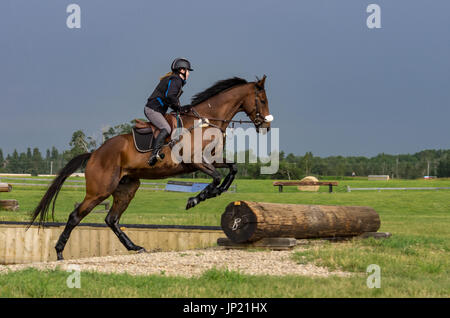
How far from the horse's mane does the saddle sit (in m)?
0.62

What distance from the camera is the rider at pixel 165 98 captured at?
30.8 feet

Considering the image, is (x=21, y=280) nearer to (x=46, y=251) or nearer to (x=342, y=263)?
(x=342, y=263)

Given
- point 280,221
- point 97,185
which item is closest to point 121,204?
point 97,185

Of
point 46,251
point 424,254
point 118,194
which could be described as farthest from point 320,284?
point 46,251

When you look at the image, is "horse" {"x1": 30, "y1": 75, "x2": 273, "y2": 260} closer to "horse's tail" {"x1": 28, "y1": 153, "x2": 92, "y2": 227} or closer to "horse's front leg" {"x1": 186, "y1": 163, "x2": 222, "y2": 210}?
"horse's front leg" {"x1": 186, "y1": 163, "x2": 222, "y2": 210}

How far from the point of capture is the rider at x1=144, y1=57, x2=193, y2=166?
9.38m

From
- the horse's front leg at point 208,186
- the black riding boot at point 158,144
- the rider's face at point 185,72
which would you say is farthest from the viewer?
the rider's face at point 185,72

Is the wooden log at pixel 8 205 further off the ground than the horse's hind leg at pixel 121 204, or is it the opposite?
the horse's hind leg at pixel 121 204

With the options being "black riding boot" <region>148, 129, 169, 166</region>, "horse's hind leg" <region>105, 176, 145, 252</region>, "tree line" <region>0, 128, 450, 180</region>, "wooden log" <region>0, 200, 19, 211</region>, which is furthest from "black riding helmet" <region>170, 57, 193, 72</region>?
"tree line" <region>0, 128, 450, 180</region>

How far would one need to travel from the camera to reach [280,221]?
9.66 m

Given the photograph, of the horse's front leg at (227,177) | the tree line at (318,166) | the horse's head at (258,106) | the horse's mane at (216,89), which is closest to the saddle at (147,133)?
the horse's mane at (216,89)

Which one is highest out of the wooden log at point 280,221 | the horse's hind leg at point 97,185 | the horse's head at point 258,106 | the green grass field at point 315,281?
the horse's head at point 258,106

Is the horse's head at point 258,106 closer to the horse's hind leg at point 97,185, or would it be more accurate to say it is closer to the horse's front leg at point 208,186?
the horse's front leg at point 208,186

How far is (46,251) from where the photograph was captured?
13969 millimetres
